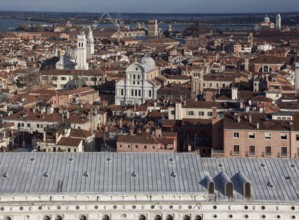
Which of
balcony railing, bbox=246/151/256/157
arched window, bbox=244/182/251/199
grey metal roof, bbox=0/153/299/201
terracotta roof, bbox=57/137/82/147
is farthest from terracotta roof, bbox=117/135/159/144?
arched window, bbox=244/182/251/199

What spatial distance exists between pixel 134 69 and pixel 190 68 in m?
11.9

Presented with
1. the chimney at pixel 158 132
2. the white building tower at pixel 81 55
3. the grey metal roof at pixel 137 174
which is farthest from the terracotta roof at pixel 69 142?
the white building tower at pixel 81 55

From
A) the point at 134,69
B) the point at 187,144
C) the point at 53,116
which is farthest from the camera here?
the point at 134,69

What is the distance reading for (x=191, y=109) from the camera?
3484 cm

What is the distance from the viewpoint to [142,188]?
48.6 feet

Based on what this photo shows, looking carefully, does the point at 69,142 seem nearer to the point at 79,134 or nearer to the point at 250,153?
the point at 79,134

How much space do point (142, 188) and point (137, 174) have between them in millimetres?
584

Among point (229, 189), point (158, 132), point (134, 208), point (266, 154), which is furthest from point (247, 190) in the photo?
point (158, 132)

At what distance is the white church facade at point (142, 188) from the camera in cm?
1442

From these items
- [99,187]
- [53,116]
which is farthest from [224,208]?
[53,116]

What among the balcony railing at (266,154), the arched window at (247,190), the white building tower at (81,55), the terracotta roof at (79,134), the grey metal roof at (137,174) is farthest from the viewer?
the white building tower at (81,55)

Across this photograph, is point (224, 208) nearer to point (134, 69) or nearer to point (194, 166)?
point (194, 166)

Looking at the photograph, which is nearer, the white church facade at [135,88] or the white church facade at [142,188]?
the white church facade at [142,188]

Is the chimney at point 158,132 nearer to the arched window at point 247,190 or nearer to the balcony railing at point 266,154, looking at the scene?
the balcony railing at point 266,154
